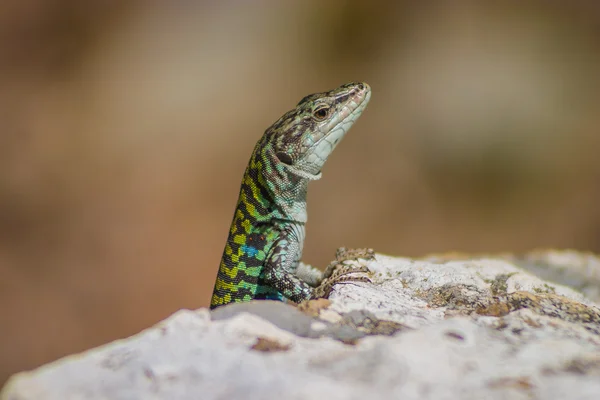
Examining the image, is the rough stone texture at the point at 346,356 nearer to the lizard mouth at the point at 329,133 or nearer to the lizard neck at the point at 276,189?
the lizard neck at the point at 276,189

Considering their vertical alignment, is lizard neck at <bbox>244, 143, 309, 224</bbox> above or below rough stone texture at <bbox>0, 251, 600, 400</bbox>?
above

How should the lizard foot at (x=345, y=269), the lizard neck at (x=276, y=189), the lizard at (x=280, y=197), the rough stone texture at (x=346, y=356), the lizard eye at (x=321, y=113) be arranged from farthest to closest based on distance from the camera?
the lizard eye at (x=321, y=113)
the lizard neck at (x=276, y=189)
the lizard at (x=280, y=197)
the lizard foot at (x=345, y=269)
the rough stone texture at (x=346, y=356)

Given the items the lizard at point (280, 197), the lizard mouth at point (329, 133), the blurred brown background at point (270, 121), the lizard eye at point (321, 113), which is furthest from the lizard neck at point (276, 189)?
the blurred brown background at point (270, 121)

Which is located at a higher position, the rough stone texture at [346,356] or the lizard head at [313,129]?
the lizard head at [313,129]

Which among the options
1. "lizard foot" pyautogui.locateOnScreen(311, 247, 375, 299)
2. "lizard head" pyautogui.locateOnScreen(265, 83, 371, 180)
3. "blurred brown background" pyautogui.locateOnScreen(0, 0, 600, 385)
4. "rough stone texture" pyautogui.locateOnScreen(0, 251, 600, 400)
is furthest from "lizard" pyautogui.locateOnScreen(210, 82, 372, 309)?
"blurred brown background" pyautogui.locateOnScreen(0, 0, 600, 385)

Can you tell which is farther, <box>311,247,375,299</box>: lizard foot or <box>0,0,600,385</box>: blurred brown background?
<box>0,0,600,385</box>: blurred brown background

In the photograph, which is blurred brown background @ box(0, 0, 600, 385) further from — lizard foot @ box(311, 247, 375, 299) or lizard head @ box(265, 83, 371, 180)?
lizard foot @ box(311, 247, 375, 299)

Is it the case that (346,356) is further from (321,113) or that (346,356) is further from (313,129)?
(321,113)

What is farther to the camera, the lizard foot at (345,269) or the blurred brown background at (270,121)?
the blurred brown background at (270,121)

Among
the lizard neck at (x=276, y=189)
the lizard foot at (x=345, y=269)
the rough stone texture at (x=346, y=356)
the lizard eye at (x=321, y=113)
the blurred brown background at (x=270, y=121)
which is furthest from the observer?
the blurred brown background at (x=270, y=121)

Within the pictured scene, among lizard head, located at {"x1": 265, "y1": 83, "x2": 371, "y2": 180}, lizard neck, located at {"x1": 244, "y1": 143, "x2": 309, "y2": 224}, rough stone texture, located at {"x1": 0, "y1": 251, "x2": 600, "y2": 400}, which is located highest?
lizard head, located at {"x1": 265, "y1": 83, "x2": 371, "y2": 180}
